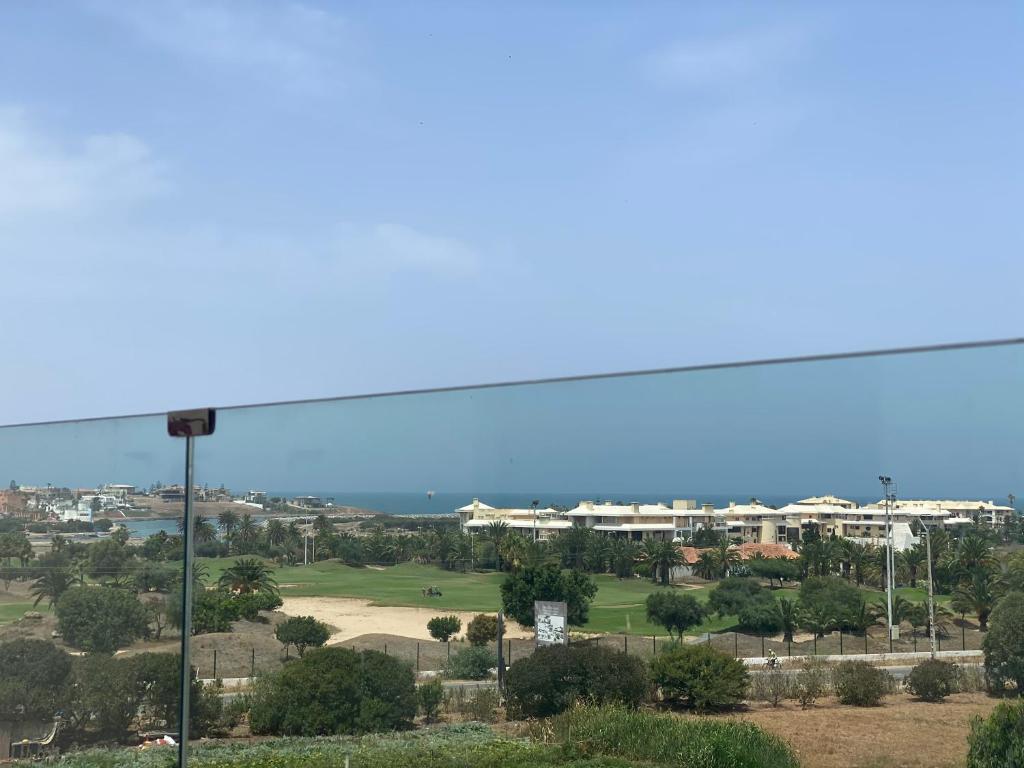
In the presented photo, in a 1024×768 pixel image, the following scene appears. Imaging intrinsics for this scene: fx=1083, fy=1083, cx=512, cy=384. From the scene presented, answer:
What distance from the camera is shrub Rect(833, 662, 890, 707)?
5.66 meters

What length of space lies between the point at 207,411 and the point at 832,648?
13.1 ft

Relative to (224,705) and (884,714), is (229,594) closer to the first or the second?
(224,705)

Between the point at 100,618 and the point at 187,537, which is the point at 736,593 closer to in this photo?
the point at 187,537

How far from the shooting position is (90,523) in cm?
Answer: 786

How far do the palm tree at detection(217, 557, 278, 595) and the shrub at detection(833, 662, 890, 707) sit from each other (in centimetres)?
367

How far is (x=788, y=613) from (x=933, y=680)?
84cm

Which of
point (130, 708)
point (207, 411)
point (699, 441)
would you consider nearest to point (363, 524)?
point (207, 411)

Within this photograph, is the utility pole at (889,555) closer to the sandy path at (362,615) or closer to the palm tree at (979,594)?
the palm tree at (979,594)

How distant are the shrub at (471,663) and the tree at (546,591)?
0.29m

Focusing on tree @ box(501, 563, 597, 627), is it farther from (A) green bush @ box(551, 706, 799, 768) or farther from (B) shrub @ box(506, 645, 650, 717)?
(A) green bush @ box(551, 706, 799, 768)

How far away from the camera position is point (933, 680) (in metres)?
5.47

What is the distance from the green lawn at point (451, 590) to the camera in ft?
20.4

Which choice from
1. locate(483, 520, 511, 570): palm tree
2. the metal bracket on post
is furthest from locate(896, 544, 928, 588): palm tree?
the metal bracket on post

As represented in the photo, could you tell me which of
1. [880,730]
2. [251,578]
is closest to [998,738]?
[880,730]
